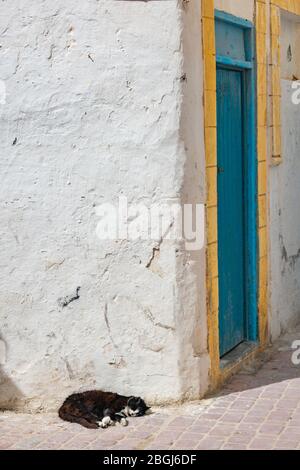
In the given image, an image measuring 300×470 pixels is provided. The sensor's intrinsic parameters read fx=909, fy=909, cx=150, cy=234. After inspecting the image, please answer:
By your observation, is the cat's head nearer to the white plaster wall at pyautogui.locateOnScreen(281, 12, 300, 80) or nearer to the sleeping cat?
the sleeping cat

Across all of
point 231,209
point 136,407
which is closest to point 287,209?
point 231,209

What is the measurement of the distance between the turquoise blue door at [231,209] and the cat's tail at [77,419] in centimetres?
159

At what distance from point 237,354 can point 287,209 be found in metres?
2.01

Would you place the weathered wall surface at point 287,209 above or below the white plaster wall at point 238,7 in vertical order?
below

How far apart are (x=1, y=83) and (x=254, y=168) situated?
98.3 inches

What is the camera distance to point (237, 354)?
25.2 ft

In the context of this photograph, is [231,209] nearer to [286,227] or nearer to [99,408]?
[286,227]

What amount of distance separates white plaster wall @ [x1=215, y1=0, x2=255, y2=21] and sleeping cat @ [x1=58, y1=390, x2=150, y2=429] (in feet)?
10.2

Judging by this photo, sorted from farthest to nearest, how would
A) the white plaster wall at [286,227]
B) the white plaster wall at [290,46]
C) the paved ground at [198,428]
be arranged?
the white plaster wall at [290,46], the white plaster wall at [286,227], the paved ground at [198,428]

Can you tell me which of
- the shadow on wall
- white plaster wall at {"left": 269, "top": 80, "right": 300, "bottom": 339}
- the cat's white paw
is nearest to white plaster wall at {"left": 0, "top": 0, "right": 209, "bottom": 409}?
the shadow on wall

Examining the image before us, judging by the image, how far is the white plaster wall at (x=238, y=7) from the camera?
23.8ft

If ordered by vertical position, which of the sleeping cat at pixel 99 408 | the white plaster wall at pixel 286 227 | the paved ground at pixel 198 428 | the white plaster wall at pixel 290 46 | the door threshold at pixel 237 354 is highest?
the white plaster wall at pixel 290 46

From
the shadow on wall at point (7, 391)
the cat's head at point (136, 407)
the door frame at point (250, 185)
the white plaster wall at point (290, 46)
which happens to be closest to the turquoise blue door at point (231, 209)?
the door frame at point (250, 185)

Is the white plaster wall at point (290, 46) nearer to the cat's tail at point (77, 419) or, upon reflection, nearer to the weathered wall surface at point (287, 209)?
the weathered wall surface at point (287, 209)
